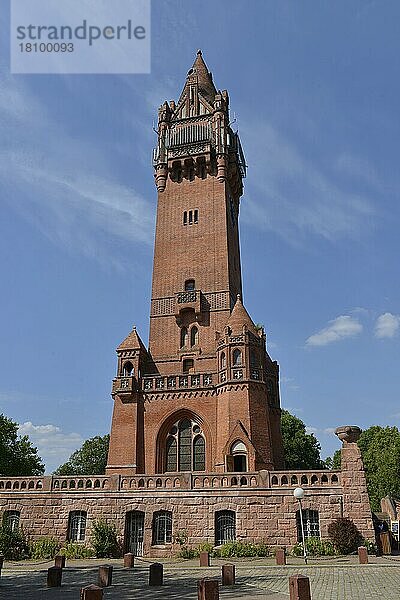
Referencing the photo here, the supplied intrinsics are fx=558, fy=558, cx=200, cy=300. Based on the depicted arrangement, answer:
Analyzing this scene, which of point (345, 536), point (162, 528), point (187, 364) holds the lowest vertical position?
point (345, 536)

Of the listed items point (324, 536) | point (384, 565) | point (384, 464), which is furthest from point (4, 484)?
point (384, 464)

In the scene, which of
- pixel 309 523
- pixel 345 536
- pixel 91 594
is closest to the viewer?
pixel 91 594

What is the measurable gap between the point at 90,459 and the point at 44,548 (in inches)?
Result: 1784

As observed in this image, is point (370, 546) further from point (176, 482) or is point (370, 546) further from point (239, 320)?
point (239, 320)

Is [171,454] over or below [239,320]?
below

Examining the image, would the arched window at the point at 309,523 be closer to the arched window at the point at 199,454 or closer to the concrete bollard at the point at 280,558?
the concrete bollard at the point at 280,558

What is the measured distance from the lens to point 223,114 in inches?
1750

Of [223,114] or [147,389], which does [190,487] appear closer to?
[147,389]

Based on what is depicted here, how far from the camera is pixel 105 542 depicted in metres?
25.5

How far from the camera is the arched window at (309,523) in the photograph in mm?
24531

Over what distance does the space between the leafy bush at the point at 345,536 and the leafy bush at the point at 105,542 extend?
9798 millimetres

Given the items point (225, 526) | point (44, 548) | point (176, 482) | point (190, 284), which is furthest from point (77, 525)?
point (190, 284)

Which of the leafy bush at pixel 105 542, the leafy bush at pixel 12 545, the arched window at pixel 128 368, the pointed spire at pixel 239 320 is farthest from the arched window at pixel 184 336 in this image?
the leafy bush at pixel 12 545

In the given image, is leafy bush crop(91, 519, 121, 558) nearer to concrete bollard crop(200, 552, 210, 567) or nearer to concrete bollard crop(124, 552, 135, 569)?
concrete bollard crop(124, 552, 135, 569)
